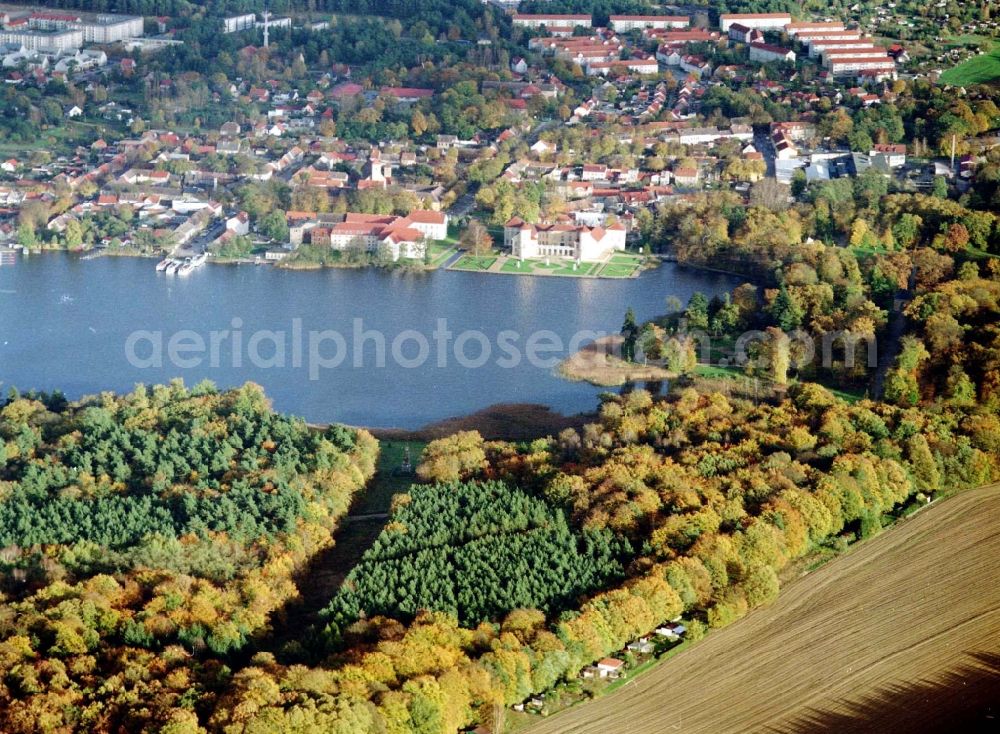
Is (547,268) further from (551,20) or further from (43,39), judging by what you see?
(43,39)

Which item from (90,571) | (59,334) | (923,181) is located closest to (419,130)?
(923,181)

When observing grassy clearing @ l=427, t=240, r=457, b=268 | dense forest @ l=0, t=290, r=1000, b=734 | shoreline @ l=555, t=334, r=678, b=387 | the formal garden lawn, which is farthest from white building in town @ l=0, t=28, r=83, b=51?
dense forest @ l=0, t=290, r=1000, b=734

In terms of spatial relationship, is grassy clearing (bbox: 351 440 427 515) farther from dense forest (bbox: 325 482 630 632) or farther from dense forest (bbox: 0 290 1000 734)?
dense forest (bbox: 325 482 630 632)

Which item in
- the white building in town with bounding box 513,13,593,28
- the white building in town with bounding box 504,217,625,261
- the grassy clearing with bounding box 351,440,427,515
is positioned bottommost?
the grassy clearing with bounding box 351,440,427,515

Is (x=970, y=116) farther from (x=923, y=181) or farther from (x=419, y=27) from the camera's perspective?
(x=419, y=27)

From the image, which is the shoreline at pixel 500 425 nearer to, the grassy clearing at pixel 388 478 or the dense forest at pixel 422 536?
the grassy clearing at pixel 388 478
